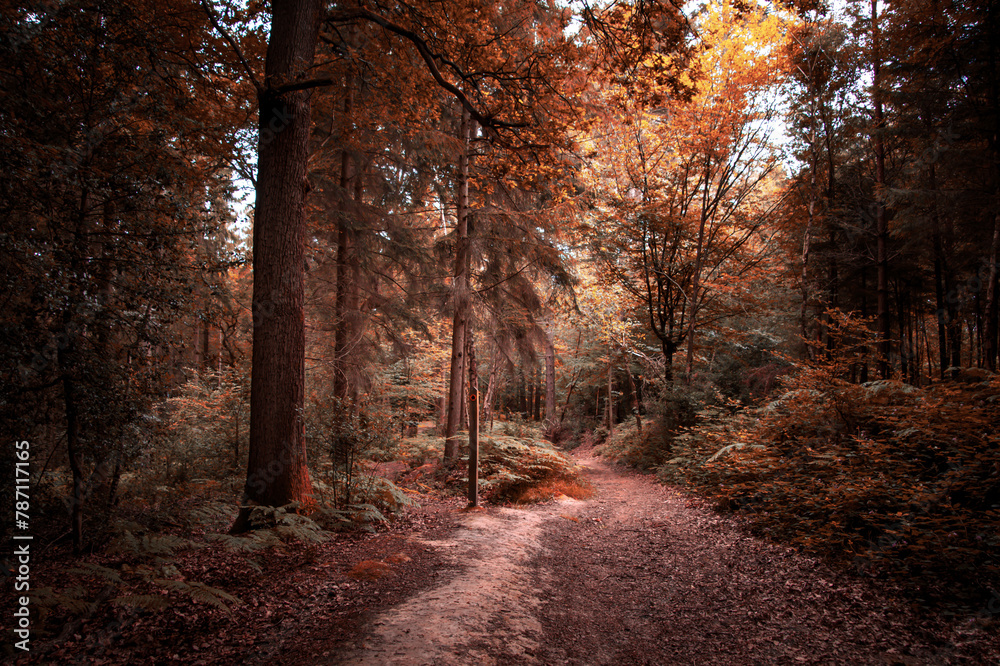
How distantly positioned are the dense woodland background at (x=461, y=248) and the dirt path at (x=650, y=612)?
1.77 feet

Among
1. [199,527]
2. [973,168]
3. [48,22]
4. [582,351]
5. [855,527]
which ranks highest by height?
[973,168]

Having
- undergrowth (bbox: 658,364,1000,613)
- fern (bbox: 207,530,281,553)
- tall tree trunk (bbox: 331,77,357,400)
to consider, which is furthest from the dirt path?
tall tree trunk (bbox: 331,77,357,400)

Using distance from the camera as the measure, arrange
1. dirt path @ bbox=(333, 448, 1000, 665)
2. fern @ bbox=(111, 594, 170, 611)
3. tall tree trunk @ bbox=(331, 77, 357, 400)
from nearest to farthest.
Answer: fern @ bbox=(111, 594, 170, 611) → dirt path @ bbox=(333, 448, 1000, 665) → tall tree trunk @ bbox=(331, 77, 357, 400)

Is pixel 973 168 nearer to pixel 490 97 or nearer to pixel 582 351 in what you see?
pixel 490 97

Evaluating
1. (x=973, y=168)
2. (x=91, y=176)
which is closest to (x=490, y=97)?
(x=91, y=176)

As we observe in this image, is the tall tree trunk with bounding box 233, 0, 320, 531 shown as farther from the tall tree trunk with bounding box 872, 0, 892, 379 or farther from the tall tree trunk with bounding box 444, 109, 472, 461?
the tall tree trunk with bounding box 872, 0, 892, 379

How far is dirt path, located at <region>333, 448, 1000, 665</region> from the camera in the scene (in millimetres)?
2898

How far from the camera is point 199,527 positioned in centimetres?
504

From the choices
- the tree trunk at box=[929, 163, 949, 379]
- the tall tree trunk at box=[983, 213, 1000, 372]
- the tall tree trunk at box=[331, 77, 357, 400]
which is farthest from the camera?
the tall tree trunk at box=[331, 77, 357, 400]

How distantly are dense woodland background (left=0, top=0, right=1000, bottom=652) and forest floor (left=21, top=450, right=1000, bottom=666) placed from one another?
1.00ft

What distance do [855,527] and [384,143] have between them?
1012 cm

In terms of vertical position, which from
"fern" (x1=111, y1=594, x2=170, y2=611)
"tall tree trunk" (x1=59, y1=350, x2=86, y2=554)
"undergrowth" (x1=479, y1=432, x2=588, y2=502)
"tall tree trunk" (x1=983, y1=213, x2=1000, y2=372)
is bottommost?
"undergrowth" (x1=479, y1=432, x2=588, y2=502)

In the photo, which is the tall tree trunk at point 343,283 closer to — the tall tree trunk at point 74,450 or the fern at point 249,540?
the fern at point 249,540

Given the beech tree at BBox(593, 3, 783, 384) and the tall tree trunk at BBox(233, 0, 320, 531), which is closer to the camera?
the tall tree trunk at BBox(233, 0, 320, 531)
